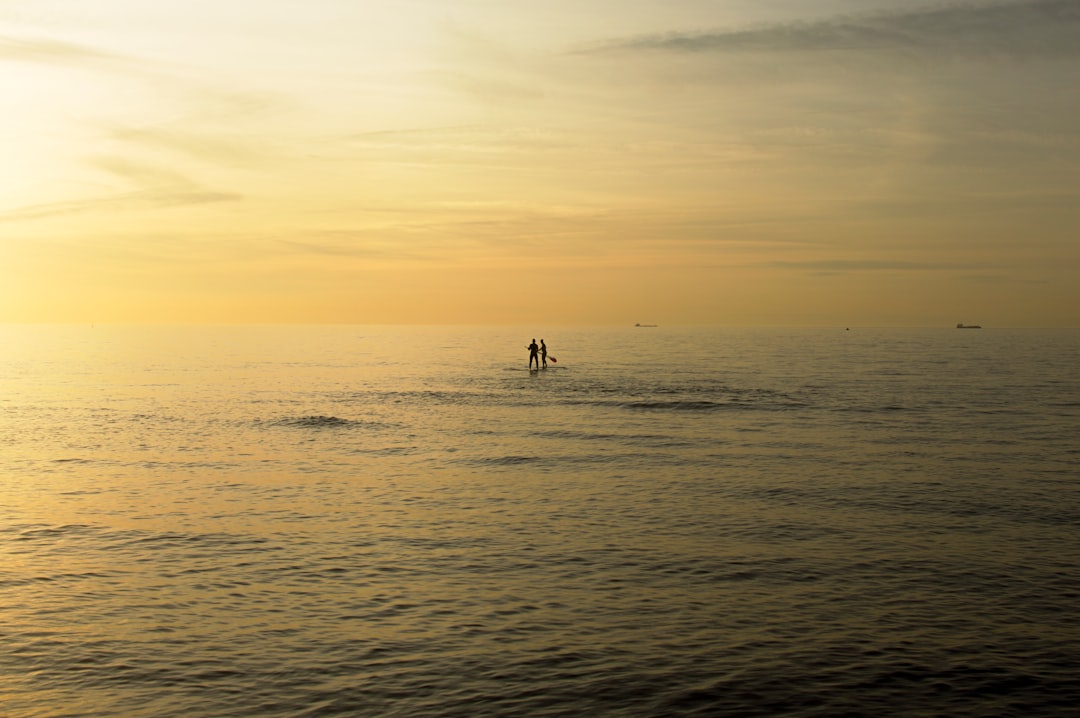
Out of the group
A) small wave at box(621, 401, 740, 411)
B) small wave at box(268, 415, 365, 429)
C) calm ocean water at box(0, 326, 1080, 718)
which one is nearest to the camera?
calm ocean water at box(0, 326, 1080, 718)

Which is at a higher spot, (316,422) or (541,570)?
(316,422)

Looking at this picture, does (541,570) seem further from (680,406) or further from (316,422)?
(680,406)

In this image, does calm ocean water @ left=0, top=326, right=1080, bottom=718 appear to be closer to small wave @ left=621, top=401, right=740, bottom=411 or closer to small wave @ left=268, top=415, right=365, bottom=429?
small wave @ left=268, top=415, right=365, bottom=429

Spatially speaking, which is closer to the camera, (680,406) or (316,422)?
(316,422)

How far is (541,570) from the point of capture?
21266 mm

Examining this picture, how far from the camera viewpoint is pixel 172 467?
120ft

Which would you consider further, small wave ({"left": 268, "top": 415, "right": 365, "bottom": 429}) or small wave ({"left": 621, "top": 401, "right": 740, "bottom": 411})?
small wave ({"left": 621, "top": 401, "right": 740, "bottom": 411})

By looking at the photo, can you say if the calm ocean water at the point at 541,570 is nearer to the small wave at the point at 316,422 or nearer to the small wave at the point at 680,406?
the small wave at the point at 316,422

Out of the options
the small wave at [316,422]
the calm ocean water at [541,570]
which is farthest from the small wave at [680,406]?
the small wave at [316,422]

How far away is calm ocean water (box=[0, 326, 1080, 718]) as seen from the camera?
571 inches

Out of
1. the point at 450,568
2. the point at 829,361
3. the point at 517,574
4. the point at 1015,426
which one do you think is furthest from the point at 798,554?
the point at 829,361

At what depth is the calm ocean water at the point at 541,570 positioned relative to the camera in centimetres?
1450

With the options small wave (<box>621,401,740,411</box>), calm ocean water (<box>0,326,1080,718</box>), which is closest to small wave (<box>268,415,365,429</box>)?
calm ocean water (<box>0,326,1080,718</box>)

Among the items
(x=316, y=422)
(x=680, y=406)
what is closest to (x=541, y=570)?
(x=316, y=422)
